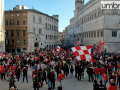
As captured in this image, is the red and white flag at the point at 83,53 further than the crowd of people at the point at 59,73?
Yes

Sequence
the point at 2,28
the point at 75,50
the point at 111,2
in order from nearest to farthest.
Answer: the point at 75,50, the point at 2,28, the point at 111,2

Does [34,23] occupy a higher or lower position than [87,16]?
lower

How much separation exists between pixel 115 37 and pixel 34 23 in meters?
23.4

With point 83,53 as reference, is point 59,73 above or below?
below

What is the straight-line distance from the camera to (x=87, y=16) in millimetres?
49438

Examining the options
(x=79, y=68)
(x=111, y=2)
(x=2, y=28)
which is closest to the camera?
(x=79, y=68)

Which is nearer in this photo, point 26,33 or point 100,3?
point 100,3

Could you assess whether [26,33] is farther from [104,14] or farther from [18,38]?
[104,14]

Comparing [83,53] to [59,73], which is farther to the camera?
[83,53]

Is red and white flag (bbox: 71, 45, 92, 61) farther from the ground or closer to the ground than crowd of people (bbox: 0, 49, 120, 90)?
farther from the ground

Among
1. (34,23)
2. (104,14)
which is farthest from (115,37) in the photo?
(34,23)

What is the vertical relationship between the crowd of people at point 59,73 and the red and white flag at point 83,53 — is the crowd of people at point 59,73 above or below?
below

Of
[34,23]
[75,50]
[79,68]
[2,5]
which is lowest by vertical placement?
[79,68]

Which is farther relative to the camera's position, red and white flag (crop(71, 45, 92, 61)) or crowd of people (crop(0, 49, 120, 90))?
red and white flag (crop(71, 45, 92, 61))
